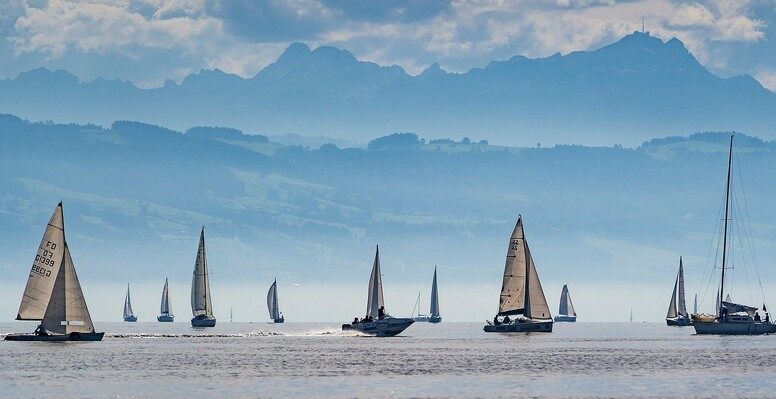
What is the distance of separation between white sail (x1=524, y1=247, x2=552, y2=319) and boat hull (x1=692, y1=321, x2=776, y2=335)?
17780mm

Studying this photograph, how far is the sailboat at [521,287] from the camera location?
164000 millimetres

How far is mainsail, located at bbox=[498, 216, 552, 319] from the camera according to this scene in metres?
164

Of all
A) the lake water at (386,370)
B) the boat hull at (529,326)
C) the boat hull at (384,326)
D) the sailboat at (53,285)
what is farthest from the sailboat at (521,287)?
the sailboat at (53,285)

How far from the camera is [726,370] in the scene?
107 metres

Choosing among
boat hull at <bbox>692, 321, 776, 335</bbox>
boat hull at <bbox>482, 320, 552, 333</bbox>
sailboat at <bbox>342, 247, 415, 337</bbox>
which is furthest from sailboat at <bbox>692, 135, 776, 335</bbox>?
sailboat at <bbox>342, 247, 415, 337</bbox>

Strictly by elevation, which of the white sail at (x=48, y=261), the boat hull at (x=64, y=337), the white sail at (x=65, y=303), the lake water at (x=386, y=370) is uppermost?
the white sail at (x=48, y=261)

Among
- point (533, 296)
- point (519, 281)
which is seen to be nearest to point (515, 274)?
point (519, 281)

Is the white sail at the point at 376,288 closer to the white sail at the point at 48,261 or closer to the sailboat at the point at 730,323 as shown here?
the sailboat at the point at 730,323

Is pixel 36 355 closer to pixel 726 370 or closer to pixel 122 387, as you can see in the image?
pixel 122 387

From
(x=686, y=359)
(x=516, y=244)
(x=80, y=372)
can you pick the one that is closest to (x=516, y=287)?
(x=516, y=244)

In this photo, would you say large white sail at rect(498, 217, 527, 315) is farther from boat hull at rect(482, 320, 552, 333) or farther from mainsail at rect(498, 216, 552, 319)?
boat hull at rect(482, 320, 552, 333)

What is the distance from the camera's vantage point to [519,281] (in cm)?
16475

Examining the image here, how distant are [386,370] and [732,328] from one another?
7482cm

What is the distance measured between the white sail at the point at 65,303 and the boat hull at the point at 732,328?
6922cm
